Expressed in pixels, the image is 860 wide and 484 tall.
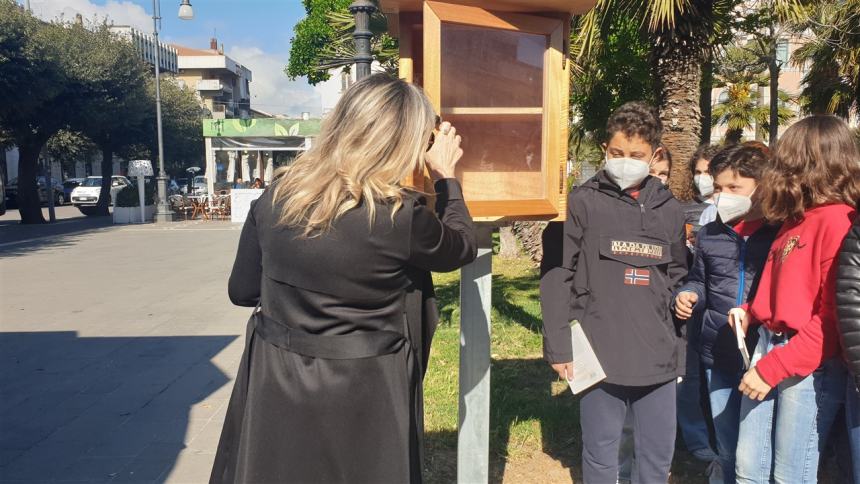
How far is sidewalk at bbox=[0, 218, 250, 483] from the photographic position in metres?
4.06

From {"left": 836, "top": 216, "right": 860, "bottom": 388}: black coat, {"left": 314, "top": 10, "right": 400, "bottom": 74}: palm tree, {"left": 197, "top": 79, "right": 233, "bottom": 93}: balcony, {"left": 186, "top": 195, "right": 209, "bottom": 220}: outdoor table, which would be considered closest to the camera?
{"left": 836, "top": 216, "right": 860, "bottom": 388}: black coat

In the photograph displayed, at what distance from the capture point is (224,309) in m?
8.55

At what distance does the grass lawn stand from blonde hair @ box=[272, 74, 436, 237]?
7.50 ft

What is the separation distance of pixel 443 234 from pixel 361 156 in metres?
0.31

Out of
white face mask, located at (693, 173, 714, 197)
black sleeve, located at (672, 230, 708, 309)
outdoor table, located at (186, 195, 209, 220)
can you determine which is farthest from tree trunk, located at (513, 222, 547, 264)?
outdoor table, located at (186, 195, 209, 220)

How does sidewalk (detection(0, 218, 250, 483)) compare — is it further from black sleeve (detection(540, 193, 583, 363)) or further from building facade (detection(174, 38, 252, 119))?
building facade (detection(174, 38, 252, 119))

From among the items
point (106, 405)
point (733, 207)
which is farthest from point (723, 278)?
point (106, 405)

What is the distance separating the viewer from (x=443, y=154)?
2.20 metres

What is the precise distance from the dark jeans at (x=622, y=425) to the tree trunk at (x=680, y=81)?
5.46 m

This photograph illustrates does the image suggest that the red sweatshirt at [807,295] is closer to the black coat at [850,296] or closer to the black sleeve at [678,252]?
the black coat at [850,296]

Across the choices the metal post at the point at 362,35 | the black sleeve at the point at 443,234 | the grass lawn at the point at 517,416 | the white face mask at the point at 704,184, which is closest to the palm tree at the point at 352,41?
the metal post at the point at 362,35

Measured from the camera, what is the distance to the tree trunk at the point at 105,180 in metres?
27.6

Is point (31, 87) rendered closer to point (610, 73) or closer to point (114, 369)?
point (610, 73)

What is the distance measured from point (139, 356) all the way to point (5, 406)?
1423 mm
